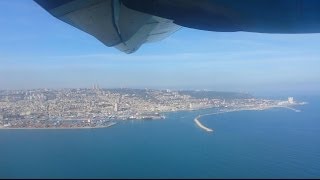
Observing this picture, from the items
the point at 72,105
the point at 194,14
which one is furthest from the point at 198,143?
the point at 194,14

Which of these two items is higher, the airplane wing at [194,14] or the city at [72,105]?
the airplane wing at [194,14]

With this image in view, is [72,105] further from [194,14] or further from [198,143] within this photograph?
[194,14]

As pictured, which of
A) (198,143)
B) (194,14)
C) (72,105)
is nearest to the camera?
(194,14)

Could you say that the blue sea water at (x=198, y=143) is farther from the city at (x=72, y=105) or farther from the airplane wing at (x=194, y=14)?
the airplane wing at (x=194, y=14)

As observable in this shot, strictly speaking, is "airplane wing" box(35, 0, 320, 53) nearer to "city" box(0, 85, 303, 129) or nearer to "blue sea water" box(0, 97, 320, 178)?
"blue sea water" box(0, 97, 320, 178)

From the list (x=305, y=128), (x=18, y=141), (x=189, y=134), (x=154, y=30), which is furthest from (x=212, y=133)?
(x=154, y=30)

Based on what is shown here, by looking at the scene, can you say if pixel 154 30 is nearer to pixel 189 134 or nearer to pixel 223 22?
pixel 223 22

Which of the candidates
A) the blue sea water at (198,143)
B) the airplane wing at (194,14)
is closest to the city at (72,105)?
the blue sea water at (198,143)
